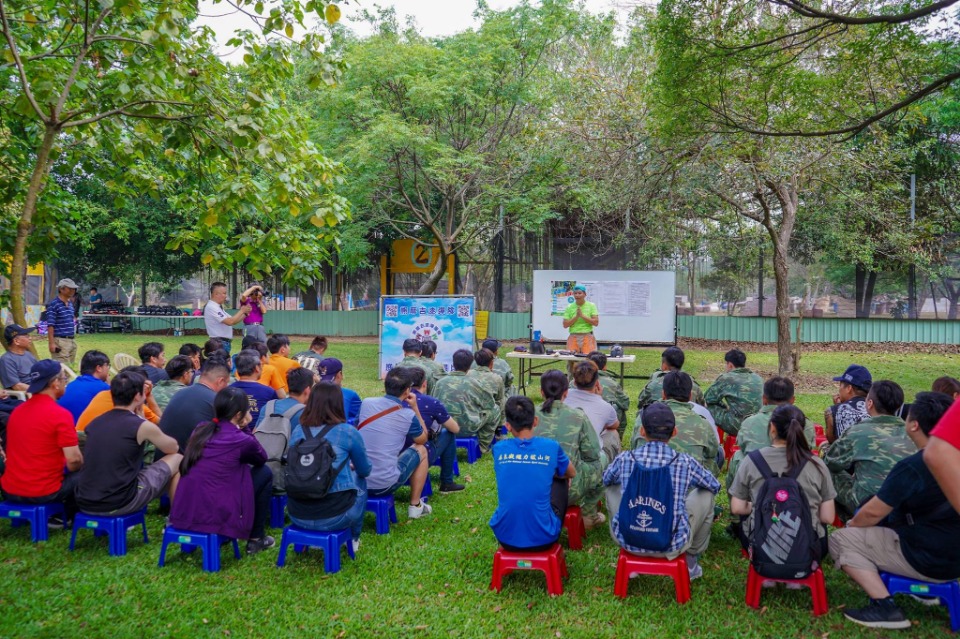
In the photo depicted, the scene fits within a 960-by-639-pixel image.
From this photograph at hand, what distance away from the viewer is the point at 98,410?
496 centimetres

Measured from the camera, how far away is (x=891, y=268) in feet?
57.4

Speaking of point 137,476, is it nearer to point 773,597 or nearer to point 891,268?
point 773,597

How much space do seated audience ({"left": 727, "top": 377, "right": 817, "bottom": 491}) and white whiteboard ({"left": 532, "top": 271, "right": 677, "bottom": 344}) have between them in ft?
25.9

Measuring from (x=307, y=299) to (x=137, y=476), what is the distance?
2060 cm

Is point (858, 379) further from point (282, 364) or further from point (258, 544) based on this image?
point (282, 364)

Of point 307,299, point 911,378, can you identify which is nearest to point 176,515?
point 911,378

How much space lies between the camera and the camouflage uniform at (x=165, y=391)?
548cm

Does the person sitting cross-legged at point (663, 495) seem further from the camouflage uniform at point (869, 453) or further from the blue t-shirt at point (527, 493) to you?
the camouflage uniform at point (869, 453)

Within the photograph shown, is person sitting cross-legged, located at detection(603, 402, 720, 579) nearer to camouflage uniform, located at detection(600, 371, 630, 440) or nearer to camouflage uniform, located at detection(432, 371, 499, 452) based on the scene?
camouflage uniform, located at detection(600, 371, 630, 440)

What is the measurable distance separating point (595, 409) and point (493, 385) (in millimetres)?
1884

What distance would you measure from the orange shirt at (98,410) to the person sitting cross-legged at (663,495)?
3362 millimetres

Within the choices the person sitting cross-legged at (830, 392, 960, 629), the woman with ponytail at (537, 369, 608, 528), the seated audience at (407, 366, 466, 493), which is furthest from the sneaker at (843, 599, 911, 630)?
the seated audience at (407, 366, 466, 493)

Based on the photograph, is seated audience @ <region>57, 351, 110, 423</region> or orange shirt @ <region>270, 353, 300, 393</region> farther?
orange shirt @ <region>270, 353, 300, 393</region>

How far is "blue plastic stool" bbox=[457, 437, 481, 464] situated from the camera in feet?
22.6
